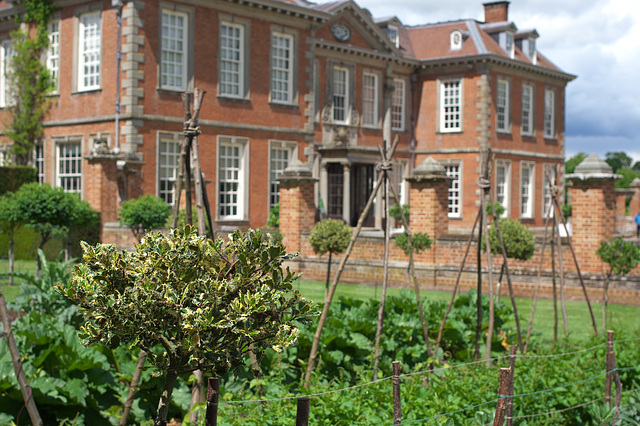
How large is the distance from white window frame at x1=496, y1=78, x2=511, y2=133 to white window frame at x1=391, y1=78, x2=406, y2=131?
421cm

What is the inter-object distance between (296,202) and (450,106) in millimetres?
15549

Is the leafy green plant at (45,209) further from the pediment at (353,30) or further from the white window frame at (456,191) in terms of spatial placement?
the white window frame at (456,191)

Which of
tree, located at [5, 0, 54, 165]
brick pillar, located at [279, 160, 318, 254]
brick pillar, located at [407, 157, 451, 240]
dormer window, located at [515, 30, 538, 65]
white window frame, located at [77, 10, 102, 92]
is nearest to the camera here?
brick pillar, located at [407, 157, 451, 240]

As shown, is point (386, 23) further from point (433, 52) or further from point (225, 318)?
point (225, 318)

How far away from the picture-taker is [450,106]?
33.9 metres

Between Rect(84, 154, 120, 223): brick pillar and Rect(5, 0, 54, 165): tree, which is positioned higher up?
Rect(5, 0, 54, 165): tree

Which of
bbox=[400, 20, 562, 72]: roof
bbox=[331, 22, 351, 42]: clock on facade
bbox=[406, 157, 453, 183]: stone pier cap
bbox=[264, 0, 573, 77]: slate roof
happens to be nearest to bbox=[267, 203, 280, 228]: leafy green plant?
bbox=[406, 157, 453, 183]: stone pier cap

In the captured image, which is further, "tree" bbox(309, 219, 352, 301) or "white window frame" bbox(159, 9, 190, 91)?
"white window frame" bbox(159, 9, 190, 91)

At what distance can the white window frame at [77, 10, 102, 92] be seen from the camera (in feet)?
75.0

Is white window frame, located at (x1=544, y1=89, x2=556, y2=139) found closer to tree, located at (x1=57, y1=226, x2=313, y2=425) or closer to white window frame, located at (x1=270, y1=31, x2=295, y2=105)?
white window frame, located at (x1=270, y1=31, x2=295, y2=105)

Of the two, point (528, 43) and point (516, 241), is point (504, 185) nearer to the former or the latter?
point (528, 43)

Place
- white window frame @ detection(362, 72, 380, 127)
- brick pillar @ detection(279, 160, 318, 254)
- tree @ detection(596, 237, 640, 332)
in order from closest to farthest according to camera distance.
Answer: tree @ detection(596, 237, 640, 332) → brick pillar @ detection(279, 160, 318, 254) → white window frame @ detection(362, 72, 380, 127)

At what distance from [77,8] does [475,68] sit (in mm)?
17267

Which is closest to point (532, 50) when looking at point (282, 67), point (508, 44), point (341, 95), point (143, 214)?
point (508, 44)
